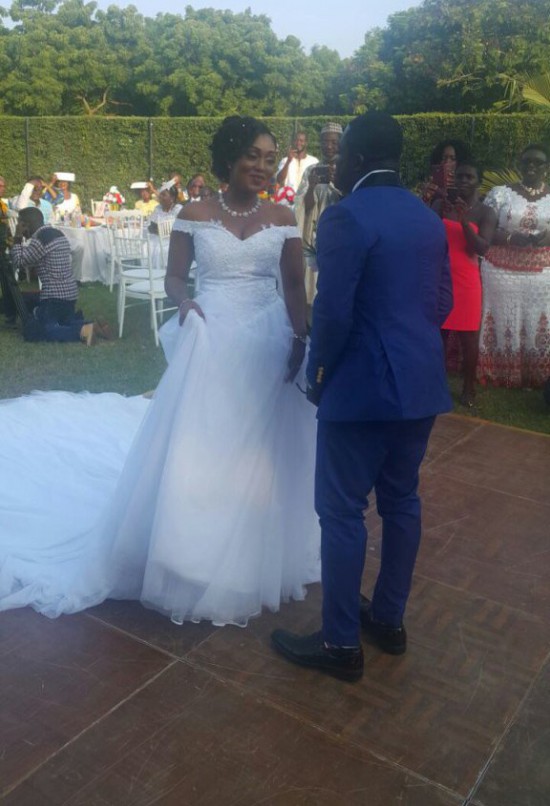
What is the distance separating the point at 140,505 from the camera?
3131 millimetres

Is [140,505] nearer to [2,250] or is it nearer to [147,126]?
[2,250]

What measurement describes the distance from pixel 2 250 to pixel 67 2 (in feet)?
122

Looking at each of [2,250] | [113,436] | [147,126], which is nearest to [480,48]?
[147,126]

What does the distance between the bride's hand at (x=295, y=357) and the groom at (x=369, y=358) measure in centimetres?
48

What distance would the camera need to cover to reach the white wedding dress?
9.90 feet

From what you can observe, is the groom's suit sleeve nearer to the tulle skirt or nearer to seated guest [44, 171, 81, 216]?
the tulle skirt

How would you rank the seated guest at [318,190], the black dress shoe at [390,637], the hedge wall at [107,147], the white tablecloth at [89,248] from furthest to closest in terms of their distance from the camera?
the hedge wall at [107,147] < the white tablecloth at [89,248] < the seated guest at [318,190] < the black dress shoe at [390,637]

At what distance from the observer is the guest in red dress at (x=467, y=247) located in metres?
5.84

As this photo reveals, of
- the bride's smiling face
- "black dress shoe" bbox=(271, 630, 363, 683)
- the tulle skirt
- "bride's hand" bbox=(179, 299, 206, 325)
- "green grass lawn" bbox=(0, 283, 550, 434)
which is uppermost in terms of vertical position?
the bride's smiling face

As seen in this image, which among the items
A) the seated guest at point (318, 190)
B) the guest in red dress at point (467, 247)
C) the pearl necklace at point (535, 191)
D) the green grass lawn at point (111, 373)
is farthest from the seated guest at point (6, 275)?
the pearl necklace at point (535, 191)

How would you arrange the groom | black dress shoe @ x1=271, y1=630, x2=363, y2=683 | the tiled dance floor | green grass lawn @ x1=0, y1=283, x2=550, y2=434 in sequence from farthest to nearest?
green grass lawn @ x1=0, y1=283, x2=550, y2=434 < black dress shoe @ x1=271, y1=630, x2=363, y2=683 < the groom < the tiled dance floor

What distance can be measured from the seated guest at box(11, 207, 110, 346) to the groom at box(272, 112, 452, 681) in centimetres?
552

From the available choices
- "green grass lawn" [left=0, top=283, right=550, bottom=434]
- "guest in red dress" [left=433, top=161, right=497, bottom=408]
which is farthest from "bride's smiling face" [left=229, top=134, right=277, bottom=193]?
"green grass lawn" [left=0, top=283, right=550, bottom=434]

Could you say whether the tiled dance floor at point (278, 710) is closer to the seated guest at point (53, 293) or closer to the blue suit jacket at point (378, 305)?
the blue suit jacket at point (378, 305)
